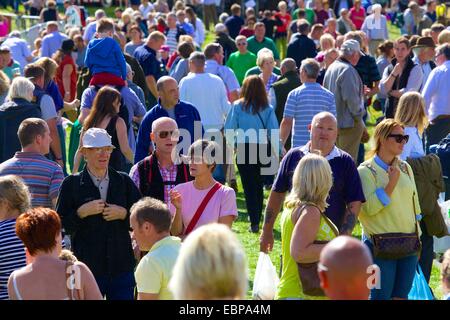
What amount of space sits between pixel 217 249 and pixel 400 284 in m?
3.61

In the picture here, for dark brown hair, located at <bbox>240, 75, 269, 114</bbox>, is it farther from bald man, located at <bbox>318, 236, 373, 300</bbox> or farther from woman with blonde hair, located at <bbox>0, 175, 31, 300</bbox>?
bald man, located at <bbox>318, 236, 373, 300</bbox>

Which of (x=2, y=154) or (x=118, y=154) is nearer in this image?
(x=118, y=154)

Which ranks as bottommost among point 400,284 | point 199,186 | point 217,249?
point 400,284

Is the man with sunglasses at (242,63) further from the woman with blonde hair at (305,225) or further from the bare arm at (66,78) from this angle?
the woman with blonde hair at (305,225)

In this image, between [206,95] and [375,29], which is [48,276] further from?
[375,29]

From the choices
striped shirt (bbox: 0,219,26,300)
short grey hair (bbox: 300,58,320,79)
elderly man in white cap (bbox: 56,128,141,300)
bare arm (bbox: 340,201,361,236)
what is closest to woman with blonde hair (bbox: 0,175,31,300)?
striped shirt (bbox: 0,219,26,300)

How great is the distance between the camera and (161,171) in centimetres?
815

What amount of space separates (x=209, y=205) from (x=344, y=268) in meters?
3.30

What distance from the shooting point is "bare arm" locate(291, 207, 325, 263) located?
244 inches

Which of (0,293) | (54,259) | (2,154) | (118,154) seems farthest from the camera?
(2,154)

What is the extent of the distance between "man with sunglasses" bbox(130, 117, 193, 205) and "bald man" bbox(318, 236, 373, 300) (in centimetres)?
393

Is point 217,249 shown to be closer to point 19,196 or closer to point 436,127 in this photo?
point 19,196
